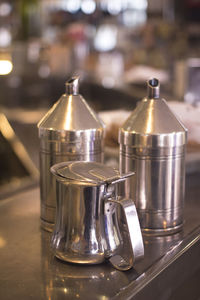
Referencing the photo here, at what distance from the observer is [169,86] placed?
341 cm

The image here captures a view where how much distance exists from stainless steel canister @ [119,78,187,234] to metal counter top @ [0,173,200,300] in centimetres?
5

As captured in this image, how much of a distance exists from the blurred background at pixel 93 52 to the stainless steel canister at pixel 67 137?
1.15 meters

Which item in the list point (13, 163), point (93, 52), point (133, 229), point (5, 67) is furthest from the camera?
point (93, 52)

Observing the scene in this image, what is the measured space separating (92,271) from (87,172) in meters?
0.18

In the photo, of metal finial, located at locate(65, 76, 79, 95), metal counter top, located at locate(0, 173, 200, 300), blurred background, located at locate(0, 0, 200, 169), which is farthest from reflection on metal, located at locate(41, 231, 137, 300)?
blurred background, located at locate(0, 0, 200, 169)

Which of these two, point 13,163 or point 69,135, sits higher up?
point 69,135

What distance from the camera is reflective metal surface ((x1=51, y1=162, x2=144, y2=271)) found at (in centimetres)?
88

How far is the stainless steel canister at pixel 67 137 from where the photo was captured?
103cm

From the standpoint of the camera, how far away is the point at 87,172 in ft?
2.95

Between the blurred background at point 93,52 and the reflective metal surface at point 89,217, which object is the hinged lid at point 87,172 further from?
the blurred background at point 93,52

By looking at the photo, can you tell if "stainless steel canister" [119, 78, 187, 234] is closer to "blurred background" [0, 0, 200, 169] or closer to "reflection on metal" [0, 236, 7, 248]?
"reflection on metal" [0, 236, 7, 248]

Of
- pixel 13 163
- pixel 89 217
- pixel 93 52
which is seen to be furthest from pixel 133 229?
pixel 93 52

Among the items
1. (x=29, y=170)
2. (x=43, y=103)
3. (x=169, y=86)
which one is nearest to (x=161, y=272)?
(x=29, y=170)

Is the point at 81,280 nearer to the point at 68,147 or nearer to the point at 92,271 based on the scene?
the point at 92,271
